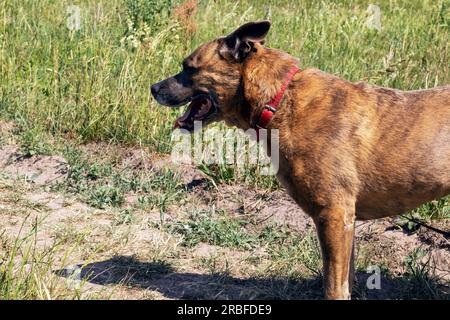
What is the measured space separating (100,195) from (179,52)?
7.05 feet

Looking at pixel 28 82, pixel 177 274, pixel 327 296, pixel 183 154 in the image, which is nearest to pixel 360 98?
pixel 327 296

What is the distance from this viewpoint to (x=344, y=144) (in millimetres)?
4465

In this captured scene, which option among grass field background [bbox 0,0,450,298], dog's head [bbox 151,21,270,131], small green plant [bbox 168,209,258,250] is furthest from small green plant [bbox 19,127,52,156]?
dog's head [bbox 151,21,270,131]

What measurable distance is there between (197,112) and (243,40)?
0.59 meters

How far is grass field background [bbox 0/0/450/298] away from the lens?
6.41 meters

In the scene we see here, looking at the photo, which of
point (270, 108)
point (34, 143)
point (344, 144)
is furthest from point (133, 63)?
point (344, 144)

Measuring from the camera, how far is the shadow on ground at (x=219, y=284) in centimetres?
485

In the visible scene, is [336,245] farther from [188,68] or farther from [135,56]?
[135,56]

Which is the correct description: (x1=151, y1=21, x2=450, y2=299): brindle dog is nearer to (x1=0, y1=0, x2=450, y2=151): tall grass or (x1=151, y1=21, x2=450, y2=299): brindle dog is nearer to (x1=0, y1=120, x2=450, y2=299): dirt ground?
(x1=0, y1=120, x2=450, y2=299): dirt ground

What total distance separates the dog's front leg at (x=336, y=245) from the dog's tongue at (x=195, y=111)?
1063 mm

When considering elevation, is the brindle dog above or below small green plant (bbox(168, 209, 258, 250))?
above

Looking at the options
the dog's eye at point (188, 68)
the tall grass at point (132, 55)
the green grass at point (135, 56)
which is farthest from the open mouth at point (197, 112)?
the tall grass at point (132, 55)

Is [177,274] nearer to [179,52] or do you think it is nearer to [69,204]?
[69,204]
